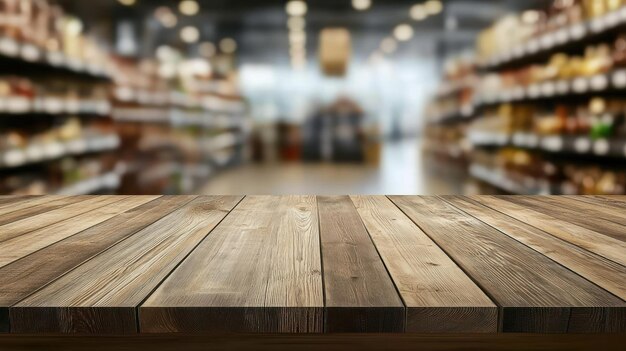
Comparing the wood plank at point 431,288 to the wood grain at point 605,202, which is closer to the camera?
the wood plank at point 431,288

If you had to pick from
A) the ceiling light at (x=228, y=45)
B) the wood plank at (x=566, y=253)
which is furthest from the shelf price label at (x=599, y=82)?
the ceiling light at (x=228, y=45)

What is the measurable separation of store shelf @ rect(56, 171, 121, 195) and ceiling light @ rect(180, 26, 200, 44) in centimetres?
330

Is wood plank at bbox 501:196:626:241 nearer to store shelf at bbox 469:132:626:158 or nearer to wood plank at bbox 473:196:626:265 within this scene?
wood plank at bbox 473:196:626:265

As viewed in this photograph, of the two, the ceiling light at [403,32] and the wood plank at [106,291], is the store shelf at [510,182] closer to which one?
the ceiling light at [403,32]

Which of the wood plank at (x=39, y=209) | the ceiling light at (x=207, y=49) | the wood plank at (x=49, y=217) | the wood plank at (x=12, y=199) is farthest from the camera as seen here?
the ceiling light at (x=207, y=49)

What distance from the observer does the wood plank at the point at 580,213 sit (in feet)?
3.91

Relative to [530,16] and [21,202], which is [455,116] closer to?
[530,16]

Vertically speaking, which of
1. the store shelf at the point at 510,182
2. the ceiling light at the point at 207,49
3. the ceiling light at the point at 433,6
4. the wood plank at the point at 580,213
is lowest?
the store shelf at the point at 510,182

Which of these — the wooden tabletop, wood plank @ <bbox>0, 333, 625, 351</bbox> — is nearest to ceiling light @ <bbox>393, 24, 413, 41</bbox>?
the wooden tabletop

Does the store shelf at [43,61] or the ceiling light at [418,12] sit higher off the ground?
the ceiling light at [418,12]

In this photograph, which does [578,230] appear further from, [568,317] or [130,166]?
[130,166]

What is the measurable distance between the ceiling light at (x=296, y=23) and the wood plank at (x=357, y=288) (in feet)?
27.4

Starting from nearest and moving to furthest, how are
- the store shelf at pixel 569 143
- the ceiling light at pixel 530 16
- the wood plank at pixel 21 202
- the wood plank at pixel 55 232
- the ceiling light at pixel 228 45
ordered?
1. the wood plank at pixel 55 232
2. the wood plank at pixel 21 202
3. the store shelf at pixel 569 143
4. the ceiling light at pixel 530 16
5. the ceiling light at pixel 228 45

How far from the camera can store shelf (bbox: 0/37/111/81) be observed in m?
3.33
